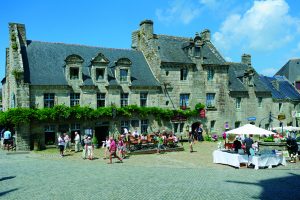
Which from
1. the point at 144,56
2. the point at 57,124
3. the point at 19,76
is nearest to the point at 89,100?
the point at 57,124

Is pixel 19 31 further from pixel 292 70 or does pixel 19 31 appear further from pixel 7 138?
pixel 292 70

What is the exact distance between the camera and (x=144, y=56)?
121 feet

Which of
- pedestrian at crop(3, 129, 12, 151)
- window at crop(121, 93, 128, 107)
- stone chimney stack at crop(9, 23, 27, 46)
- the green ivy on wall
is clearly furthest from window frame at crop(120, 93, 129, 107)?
pedestrian at crop(3, 129, 12, 151)

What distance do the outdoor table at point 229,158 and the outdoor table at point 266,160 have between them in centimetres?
52

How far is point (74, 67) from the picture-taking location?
29.8 meters

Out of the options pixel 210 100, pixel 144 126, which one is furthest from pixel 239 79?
pixel 144 126

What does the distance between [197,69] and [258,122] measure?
462 inches

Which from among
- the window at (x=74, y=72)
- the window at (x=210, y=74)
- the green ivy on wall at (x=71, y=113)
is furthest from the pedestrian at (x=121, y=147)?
the window at (x=210, y=74)

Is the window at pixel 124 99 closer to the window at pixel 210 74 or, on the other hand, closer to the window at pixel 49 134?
the window at pixel 49 134

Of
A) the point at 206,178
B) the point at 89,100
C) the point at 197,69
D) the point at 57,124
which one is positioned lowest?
the point at 206,178

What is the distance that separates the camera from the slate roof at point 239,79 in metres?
40.5

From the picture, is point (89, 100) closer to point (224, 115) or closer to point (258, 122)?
point (224, 115)

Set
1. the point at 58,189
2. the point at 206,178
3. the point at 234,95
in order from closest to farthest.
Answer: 1. the point at 58,189
2. the point at 206,178
3. the point at 234,95

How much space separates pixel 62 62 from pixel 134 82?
696 cm
